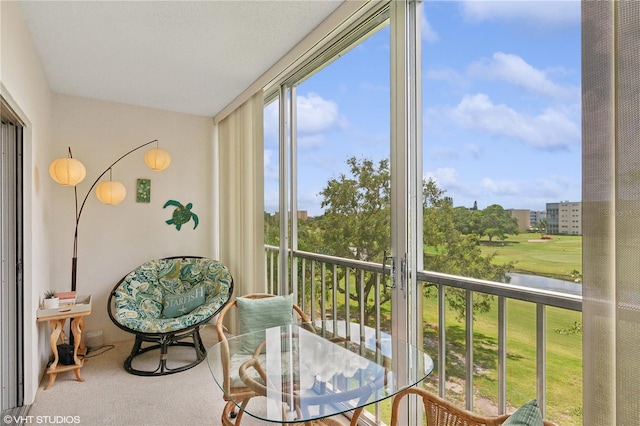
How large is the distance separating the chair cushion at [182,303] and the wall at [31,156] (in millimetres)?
953

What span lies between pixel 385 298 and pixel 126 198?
3.15m

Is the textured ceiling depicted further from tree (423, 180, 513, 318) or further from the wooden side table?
the wooden side table

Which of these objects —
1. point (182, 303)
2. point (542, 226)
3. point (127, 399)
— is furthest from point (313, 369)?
point (182, 303)

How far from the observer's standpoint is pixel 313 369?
5.24 feet

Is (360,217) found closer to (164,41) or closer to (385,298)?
(385,298)

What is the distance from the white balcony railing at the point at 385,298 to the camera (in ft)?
4.71

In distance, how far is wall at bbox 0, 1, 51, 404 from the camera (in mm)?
1980

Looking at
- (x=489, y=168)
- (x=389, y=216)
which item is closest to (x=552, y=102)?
(x=489, y=168)

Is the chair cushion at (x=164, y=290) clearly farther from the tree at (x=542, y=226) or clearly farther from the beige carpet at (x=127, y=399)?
the tree at (x=542, y=226)

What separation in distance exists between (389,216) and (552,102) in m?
0.95

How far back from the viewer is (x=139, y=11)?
218cm

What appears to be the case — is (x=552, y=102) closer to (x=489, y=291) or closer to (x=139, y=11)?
(x=489, y=291)

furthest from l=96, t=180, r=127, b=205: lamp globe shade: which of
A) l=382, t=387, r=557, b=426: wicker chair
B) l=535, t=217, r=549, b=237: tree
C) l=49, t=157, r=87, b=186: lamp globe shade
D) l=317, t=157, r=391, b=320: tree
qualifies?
l=535, t=217, r=549, b=237: tree

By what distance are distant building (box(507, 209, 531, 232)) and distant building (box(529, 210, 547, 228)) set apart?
1cm
